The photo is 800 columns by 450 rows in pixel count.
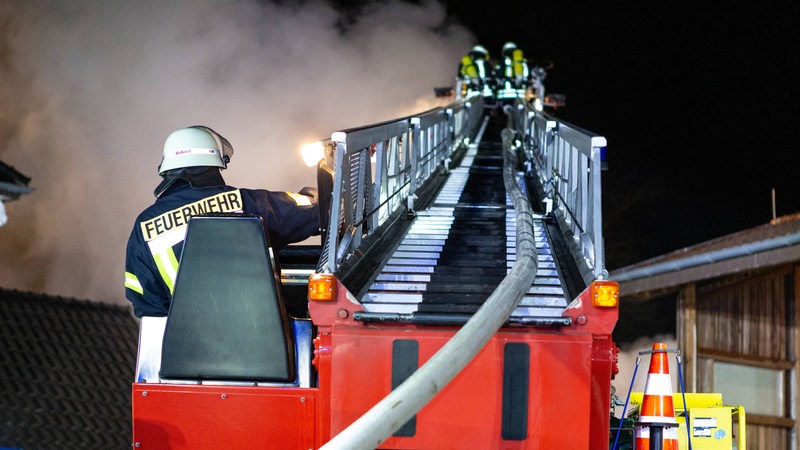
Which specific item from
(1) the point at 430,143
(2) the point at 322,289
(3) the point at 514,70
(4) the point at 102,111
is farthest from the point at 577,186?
(3) the point at 514,70

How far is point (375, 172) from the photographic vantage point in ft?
19.6

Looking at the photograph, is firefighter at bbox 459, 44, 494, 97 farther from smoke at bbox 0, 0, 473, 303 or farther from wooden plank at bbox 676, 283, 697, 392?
wooden plank at bbox 676, 283, 697, 392

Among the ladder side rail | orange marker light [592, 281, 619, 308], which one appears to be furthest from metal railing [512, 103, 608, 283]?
the ladder side rail

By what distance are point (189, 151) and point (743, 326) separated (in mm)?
7373

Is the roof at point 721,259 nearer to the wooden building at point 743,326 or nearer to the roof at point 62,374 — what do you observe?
the wooden building at point 743,326

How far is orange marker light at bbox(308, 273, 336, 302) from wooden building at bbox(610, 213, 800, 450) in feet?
20.0

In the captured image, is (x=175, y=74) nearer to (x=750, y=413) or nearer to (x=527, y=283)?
(x=750, y=413)

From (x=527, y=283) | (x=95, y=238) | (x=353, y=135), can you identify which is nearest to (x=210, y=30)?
(x=95, y=238)

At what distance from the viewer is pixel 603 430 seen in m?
3.67

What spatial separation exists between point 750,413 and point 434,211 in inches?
181

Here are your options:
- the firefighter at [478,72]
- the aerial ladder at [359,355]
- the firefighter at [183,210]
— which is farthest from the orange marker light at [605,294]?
the firefighter at [478,72]

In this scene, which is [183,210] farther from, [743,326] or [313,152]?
[743,326]

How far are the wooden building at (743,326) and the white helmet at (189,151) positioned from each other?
5962 mm

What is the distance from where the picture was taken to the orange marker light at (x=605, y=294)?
12.3 ft
